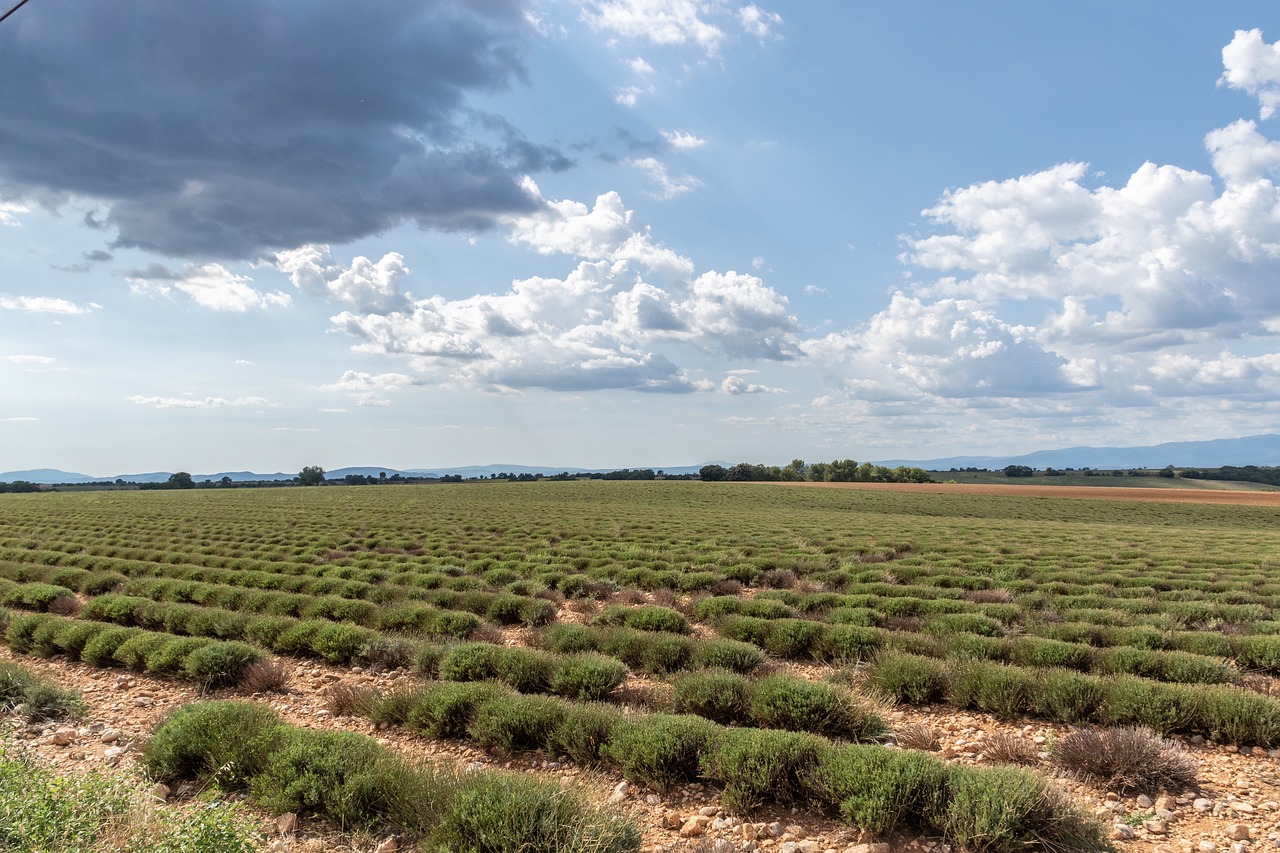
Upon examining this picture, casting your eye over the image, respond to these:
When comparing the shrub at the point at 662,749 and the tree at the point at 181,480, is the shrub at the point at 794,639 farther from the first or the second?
the tree at the point at 181,480

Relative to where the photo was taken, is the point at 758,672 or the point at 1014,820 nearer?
the point at 1014,820

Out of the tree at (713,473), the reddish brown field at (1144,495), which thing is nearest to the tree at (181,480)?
the tree at (713,473)

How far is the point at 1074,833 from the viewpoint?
201 inches

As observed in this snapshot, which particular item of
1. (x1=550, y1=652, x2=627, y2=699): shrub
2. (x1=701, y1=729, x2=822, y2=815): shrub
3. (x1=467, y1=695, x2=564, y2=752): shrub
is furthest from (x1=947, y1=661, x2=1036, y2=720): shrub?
(x1=467, y1=695, x2=564, y2=752): shrub

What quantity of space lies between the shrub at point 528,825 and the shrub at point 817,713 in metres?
2.79

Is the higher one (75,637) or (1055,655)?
(1055,655)

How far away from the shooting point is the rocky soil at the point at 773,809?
5344 millimetres

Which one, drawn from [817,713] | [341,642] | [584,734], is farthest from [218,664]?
[817,713]

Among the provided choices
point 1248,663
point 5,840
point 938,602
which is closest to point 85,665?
point 5,840

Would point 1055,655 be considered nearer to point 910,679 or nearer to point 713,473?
point 910,679

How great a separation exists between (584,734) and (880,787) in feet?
10.1

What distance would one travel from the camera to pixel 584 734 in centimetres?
706

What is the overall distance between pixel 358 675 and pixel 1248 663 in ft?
45.4

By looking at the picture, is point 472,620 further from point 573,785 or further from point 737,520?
point 737,520
